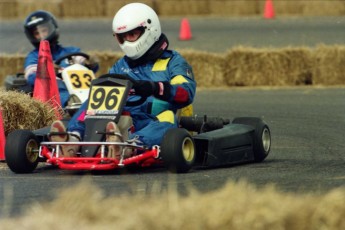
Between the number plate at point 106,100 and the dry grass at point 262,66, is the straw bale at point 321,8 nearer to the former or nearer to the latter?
the dry grass at point 262,66

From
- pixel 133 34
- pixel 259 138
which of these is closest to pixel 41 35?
pixel 133 34

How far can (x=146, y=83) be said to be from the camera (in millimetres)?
8977

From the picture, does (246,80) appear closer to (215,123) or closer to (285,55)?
(285,55)

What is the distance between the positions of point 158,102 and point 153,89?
259 millimetres

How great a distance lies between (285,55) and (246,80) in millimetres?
742

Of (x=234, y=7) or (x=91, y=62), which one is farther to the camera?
(x=234, y=7)

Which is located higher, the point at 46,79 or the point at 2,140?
the point at 46,79

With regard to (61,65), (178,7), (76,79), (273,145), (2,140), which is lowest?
(273,145)

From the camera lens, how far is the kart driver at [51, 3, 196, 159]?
28.8ft

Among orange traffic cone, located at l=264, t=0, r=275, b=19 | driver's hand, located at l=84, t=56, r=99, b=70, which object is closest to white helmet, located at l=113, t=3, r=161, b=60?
driver's hand, located at l=84, t=56, r=99, b=70

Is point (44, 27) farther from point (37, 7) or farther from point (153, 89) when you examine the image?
point (37, 7)

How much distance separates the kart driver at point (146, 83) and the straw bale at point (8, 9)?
23.2 meters

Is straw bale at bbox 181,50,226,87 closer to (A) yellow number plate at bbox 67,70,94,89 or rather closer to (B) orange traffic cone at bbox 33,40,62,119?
(A) yellow number plate at bbox 67,70,94,89

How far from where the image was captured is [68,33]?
27.3m
